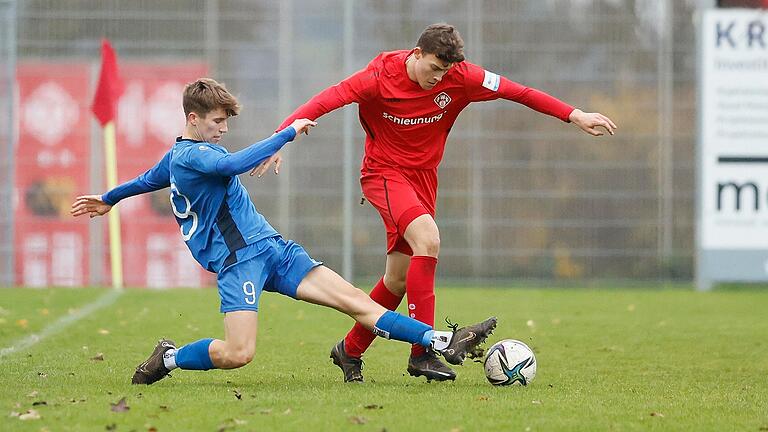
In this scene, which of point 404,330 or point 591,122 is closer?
point 404,330

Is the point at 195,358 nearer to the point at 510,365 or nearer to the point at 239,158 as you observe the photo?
the point at 239,158

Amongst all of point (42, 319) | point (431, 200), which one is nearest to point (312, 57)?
point (42, 319)

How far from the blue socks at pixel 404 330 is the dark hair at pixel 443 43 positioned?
4.51 feet

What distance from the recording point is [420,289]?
7527 mm

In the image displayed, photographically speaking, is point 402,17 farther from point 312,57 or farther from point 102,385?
point 102,385

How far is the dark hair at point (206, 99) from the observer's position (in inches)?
280

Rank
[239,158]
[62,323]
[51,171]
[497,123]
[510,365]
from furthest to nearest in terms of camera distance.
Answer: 1. [497,123]
2. [51,171]
3. [62,323]
4. [510,365]
5. [239,158]

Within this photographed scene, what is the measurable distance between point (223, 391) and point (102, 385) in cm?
A: 66

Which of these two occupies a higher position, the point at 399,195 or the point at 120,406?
the point at 399,195

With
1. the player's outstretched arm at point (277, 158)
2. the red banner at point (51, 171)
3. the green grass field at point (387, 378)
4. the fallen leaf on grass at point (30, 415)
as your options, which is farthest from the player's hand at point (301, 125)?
the red banner at point (51, 171)

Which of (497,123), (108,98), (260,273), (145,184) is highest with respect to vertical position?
(108,98)

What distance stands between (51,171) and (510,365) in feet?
37.1

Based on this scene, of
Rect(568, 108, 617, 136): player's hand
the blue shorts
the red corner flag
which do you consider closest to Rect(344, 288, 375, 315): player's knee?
the blue shorts

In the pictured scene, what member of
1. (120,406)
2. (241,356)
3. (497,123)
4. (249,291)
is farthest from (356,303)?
(497,123)
